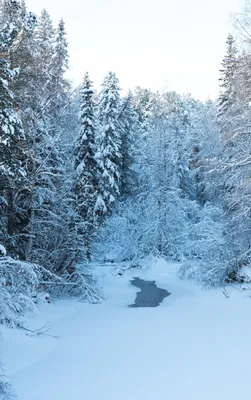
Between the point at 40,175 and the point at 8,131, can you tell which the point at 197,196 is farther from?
the point at 8,131

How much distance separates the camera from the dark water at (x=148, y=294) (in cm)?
1420

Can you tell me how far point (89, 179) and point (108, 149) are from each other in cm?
342

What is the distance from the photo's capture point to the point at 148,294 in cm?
1634

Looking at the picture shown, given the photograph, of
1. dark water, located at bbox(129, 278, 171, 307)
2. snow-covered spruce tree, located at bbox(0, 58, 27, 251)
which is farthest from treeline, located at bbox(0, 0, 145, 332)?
dark water, located at bbox(129, 278, 171, 307)

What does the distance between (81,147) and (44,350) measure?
13582mm

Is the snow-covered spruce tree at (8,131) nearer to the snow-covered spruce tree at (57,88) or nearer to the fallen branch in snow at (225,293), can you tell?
the snow-covered spruce tree at (57,88)

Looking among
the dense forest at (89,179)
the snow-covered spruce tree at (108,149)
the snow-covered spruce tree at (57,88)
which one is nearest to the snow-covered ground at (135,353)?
the dense forest at (89,179)

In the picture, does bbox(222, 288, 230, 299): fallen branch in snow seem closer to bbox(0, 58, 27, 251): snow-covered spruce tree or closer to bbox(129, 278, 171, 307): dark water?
bbox(129, 278, 171, 307): dark water

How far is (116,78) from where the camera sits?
78.8 ft

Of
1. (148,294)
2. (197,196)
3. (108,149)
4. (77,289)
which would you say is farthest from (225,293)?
(197,196)

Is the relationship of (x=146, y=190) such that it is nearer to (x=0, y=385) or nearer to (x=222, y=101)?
(x=222, y=101)

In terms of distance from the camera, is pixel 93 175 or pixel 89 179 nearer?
pixel 89 179

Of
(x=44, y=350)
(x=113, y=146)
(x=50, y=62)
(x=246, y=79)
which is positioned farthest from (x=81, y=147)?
(x=44, y=350)

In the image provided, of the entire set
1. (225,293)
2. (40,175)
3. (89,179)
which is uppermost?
(89,179)
